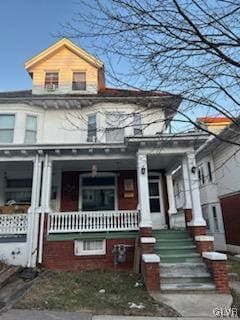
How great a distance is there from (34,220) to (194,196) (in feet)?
18.3

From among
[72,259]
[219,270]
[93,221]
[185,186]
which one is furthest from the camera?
[93,221]

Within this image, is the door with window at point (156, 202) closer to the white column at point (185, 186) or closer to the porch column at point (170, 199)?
the porch column at point (170, 199)

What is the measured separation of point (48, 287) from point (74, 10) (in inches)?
259

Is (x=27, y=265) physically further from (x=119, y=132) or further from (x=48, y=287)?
(x=119, y=132)

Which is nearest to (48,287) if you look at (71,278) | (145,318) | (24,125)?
(71,278)

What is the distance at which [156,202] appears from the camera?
12586 millimetres

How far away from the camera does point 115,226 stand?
33.3 feet

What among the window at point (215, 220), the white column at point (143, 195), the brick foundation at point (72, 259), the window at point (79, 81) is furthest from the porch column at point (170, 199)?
the window at point (79, 81)

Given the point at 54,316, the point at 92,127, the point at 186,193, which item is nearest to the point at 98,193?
the point at 92,127

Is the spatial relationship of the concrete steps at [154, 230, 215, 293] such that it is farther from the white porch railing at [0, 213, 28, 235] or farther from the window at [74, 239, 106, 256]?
the white porch railing at [0, 213, 28, 235]

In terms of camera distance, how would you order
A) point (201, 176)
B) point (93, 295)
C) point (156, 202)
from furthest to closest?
point (201, 176) → point (156, 202) → point (93, 295)

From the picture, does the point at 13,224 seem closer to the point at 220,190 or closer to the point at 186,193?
the point at 186,193

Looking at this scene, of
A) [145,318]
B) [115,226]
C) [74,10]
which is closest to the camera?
[74,10]

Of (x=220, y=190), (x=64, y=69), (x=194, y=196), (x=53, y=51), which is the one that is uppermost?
(x=53, y=51)
